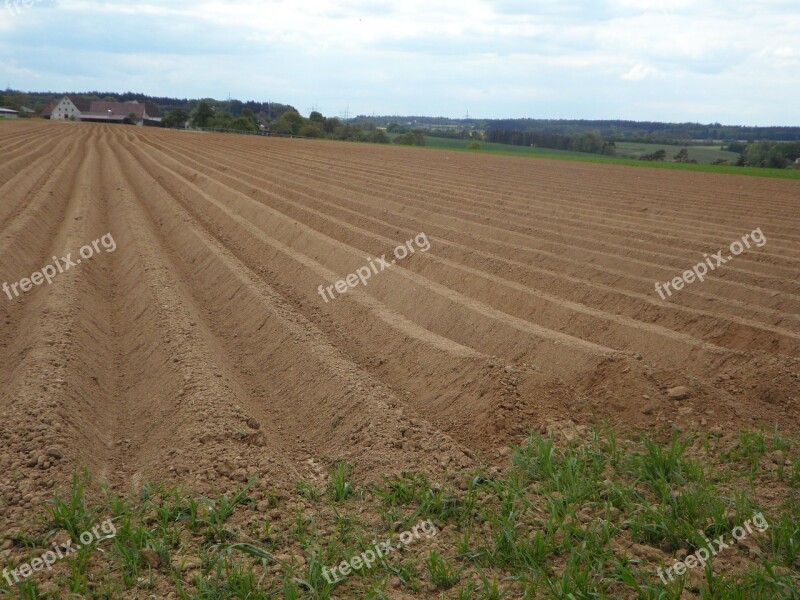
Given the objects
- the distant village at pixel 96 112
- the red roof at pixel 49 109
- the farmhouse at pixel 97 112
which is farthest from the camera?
the red roof at pixel 49 109

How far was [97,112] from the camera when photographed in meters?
109

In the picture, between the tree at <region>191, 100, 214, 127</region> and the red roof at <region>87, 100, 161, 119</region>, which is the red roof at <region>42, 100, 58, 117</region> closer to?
the red roof at <region>87, 100, 161, 119</region>

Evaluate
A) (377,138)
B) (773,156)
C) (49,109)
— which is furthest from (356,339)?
(49,109)

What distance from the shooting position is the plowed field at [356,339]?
489cm

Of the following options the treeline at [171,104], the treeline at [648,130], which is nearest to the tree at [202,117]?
the treeline at [171,104]

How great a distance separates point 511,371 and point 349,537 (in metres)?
2.37

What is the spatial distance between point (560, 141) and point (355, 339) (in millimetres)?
71389

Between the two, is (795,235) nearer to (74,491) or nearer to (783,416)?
(783,416)

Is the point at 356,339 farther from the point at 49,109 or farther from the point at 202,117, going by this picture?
the point at 49,109

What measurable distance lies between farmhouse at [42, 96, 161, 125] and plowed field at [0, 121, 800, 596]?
334 ft

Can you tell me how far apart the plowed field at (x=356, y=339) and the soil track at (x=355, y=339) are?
0.03 m

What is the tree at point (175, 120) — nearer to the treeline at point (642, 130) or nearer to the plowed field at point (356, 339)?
the treeline at point (642, 130)

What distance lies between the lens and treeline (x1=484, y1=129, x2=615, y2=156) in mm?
65312

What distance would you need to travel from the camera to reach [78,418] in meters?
5.19
